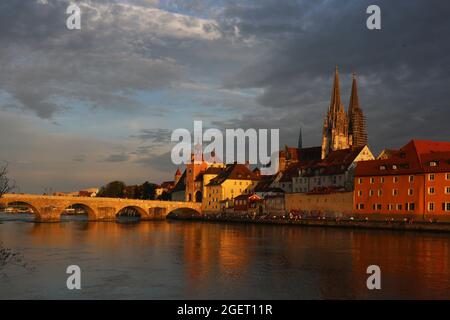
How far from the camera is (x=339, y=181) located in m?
86.9

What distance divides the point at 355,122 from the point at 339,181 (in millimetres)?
52977

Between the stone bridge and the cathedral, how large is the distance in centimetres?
3737

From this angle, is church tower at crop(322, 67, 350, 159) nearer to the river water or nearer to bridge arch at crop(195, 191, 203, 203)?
bridge arch at crop(195, 191, 203, 203)

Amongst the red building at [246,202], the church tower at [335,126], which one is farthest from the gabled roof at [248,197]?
the church tower at [335,126]

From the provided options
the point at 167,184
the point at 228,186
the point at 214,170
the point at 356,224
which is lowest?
the point at 356,224

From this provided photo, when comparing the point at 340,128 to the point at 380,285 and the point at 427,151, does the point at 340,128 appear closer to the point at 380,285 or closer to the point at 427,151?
the point at 427,151

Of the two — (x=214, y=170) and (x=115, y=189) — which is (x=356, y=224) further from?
(x=115, y=189)

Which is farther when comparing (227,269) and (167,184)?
(167,184)

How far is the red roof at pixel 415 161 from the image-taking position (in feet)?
214

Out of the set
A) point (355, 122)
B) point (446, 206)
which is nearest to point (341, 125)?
point (355, 122)

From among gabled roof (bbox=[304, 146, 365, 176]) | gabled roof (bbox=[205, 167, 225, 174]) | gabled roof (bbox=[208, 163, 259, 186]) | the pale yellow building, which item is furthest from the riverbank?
gabled roof (bbox=[205, 167, 225, 174])

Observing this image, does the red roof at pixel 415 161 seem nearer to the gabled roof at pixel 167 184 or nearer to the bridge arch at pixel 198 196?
the bridge arch at pixel 198 196
